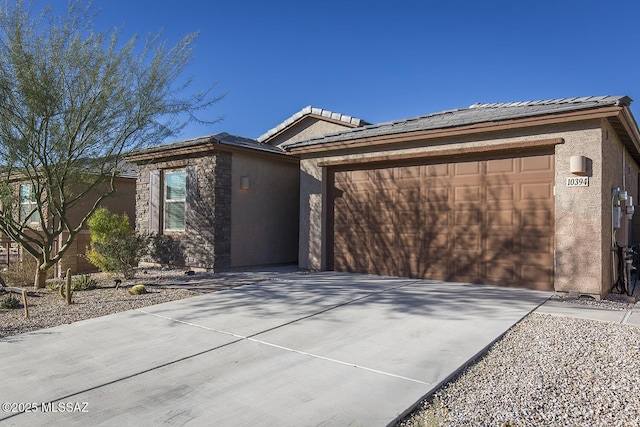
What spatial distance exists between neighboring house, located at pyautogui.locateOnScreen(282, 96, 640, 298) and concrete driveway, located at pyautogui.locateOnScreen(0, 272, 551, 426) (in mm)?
911

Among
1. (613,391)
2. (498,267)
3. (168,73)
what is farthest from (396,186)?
(613,391)

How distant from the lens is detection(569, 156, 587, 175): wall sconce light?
712 cm

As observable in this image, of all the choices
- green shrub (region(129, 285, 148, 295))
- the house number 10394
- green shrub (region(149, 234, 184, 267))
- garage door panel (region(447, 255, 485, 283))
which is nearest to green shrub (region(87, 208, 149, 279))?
green shrub (region(149, 234, 184, 267))

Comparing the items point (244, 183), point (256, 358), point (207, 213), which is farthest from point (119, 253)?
point (256, 358)

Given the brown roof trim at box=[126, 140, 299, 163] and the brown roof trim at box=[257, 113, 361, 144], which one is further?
the brown roof trim at box=[257, 113, 361, 144]

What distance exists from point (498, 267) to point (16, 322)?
7819 millimetres

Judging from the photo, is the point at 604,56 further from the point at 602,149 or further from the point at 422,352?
the point at 422,352

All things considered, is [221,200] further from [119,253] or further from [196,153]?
[119,253]

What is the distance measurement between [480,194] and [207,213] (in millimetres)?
6251

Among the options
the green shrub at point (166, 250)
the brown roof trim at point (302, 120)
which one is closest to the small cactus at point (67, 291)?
the green shrub at point (166, 250)

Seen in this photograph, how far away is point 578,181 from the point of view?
7.27 meters

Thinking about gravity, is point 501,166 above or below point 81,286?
above

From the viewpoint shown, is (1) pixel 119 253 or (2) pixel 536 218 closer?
(2) pixel 536 218

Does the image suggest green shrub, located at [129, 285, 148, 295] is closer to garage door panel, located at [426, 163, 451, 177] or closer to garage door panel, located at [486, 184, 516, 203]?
garage door panel, located at [426, 163, 451, 177]
